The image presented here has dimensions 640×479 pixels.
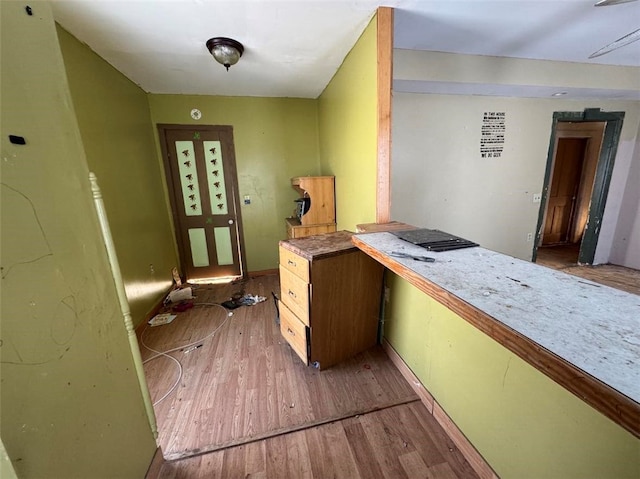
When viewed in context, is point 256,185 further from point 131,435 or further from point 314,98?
point 131,435

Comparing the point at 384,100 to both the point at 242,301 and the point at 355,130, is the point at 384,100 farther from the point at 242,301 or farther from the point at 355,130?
the point at 242,301

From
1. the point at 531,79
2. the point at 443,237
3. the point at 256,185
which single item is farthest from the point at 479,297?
the point at 256,185

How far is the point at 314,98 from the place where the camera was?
3.35 metres

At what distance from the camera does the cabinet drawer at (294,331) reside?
168 cm

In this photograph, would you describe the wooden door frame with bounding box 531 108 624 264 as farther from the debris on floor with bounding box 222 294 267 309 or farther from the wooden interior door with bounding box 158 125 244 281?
the wooden interior door with bounding box 158 125 244 281

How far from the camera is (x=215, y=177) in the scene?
3256mm

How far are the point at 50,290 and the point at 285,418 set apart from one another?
125cm

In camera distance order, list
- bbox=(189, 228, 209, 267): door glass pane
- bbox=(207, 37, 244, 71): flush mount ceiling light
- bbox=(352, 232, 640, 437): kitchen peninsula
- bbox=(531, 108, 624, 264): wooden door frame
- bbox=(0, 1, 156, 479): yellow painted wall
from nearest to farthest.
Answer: bbox=(352, 232, 640, 437): kitchen peninsula, bbox=(0, 1, 156, 479): yellow painted wall, bbox=(207, 37, 244, 71): flush mount ceiling light, bbox=(531, 108, 624, 264): wooden door frame, bbox=(189, 228, 209, 267): door glass pane

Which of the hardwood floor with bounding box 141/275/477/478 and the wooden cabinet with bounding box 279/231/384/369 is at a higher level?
the wooden cabinet with bounding box 279/231/384/369

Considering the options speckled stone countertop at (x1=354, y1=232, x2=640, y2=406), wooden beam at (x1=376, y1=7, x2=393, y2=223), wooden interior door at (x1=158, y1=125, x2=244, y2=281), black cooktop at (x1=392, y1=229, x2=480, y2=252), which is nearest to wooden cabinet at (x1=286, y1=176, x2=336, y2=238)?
wooden interior door at (x1=158, y1=125, x2=244, y2=281)

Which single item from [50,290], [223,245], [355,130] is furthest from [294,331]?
[223,245]

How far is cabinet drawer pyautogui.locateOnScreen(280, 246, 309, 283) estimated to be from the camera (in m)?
1.55

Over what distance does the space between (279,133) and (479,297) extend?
3.25 metres

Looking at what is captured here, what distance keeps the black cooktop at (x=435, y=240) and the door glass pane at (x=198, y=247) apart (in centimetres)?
288
